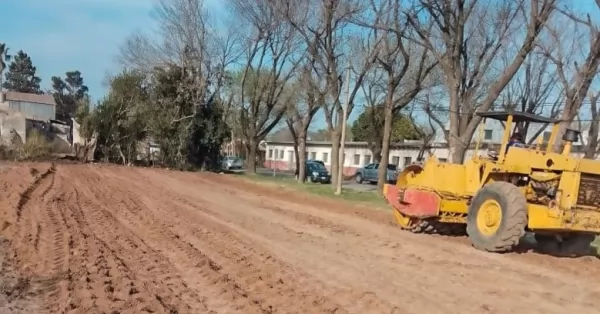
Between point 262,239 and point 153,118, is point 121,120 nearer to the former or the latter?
point 153,118

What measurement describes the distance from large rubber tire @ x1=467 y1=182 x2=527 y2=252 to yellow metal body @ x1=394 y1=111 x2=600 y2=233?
14cm

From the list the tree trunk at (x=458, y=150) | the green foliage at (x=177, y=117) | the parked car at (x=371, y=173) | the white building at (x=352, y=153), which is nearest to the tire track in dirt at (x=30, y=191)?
the tree trunk at (x=458, y=150)

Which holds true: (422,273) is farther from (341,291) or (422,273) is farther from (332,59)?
(332,59)

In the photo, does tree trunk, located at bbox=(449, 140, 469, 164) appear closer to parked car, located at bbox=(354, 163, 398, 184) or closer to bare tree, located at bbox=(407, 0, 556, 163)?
bare tree, located at bbox=(407, 0, 556, 163)

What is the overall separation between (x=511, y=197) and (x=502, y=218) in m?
0.40

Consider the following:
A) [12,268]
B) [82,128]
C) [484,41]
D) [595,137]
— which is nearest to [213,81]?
[82,128]

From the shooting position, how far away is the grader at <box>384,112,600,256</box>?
10195mm

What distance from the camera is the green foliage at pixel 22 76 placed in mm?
112044

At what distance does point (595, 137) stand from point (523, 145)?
2247 cm

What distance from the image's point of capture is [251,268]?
852 cm

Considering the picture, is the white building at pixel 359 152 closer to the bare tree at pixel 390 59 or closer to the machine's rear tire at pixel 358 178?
the machine's rear tire at pixel 358 178

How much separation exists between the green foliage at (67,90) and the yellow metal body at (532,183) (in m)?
103

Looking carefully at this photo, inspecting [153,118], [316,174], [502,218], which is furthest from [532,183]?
[316,174]

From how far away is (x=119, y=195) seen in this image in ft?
60.0
